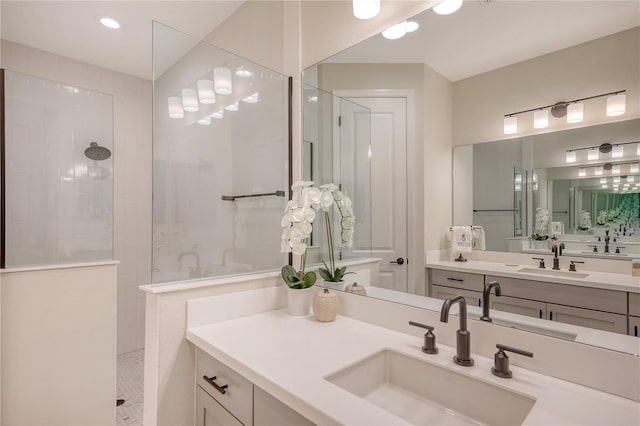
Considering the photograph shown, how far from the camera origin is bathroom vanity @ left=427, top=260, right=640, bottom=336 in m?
0.82

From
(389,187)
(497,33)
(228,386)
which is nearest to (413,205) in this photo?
(389,187)

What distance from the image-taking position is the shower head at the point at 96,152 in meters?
2.26

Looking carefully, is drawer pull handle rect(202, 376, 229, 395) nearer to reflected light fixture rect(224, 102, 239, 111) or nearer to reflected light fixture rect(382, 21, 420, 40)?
reflected light fixture rect(224, 102, 239, 111)

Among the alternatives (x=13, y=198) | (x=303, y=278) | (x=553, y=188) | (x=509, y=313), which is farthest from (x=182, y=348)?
(x=13, y=198)

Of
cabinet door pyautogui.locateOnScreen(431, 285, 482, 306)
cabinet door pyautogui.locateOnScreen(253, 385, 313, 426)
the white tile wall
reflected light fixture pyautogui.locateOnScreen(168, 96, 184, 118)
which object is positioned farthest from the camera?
the white tile wall

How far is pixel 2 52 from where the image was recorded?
2568 mm

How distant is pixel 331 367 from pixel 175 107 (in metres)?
1.40

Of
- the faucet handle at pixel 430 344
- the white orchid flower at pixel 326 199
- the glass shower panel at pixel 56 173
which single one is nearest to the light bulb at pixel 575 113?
the faucet handle at pixel 430 344

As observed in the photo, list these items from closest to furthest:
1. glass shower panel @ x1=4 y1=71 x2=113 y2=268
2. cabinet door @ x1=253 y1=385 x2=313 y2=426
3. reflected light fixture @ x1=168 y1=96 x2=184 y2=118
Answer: cabinet door @ x1=253 y1=385 x2=313 y2=426, reflected light fixture @ x1=168 y1=96 x2=184 y2=118, glass shower panel @ x1=4 y1=71 x2=113 y2=268

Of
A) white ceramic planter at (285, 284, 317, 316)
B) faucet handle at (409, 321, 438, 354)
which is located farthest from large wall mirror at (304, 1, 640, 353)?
white ceramic planter at (285, 284, 317, 316)

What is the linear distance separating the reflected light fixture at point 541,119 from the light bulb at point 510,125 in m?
0.05

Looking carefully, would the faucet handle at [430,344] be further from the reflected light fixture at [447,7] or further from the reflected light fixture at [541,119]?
the reflected light fixture at [447,7]

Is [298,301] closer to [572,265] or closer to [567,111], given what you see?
[572,265]

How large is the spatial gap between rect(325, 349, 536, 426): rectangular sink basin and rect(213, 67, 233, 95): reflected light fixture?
4.92 feet
